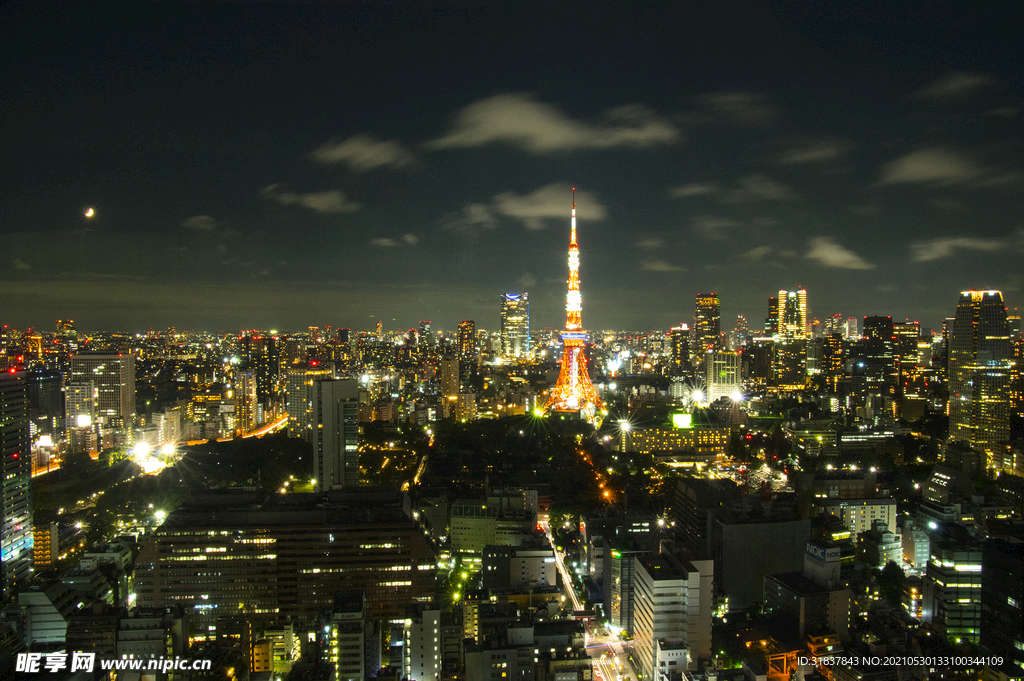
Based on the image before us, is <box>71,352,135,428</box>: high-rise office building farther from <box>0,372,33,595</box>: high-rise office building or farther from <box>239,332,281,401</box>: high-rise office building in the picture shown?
<box>0,372,33,595</box>: high-rise office building

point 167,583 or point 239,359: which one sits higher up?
point 239,359

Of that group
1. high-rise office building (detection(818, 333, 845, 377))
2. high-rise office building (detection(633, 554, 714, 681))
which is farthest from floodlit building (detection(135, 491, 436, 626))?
high-rise office building (detection(818, 333, 845, 377))

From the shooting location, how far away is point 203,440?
37.2 ft

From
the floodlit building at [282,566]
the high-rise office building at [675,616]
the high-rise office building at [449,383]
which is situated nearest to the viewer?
the high-rise office building at [675,616]

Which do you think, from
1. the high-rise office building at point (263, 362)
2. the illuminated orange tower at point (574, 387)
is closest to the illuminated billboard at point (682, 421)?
the illuminated orange tower at point (574, 387)

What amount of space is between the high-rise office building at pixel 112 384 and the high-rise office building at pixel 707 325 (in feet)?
45.4

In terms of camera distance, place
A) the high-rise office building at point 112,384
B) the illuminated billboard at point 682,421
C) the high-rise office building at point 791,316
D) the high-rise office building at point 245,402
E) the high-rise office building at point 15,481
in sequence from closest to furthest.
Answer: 1. the high-rise office building at point 15,481
2. the high-rise office building at point 112,384
3. the illuminated billboard at point 682,421
4. the high-rise office building at point 245,402
5. the high-rise office building at point 791,316

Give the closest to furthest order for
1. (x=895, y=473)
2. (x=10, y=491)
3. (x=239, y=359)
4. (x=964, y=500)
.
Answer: (x=10, y=491), (x=964, y=500), (x=895, y=473), (x=239, y=359)

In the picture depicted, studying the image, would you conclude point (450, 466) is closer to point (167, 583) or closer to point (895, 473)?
point (167, 583)

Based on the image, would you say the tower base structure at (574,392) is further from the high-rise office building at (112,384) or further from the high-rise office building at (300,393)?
the high-rise office building at (112,384)

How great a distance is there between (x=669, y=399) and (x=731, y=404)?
1.29 metres

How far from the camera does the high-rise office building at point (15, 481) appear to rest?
576 cm

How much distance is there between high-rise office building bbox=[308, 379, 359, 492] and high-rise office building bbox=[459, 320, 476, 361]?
Answer: 8.90m

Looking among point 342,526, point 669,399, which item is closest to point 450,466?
point 342,526
